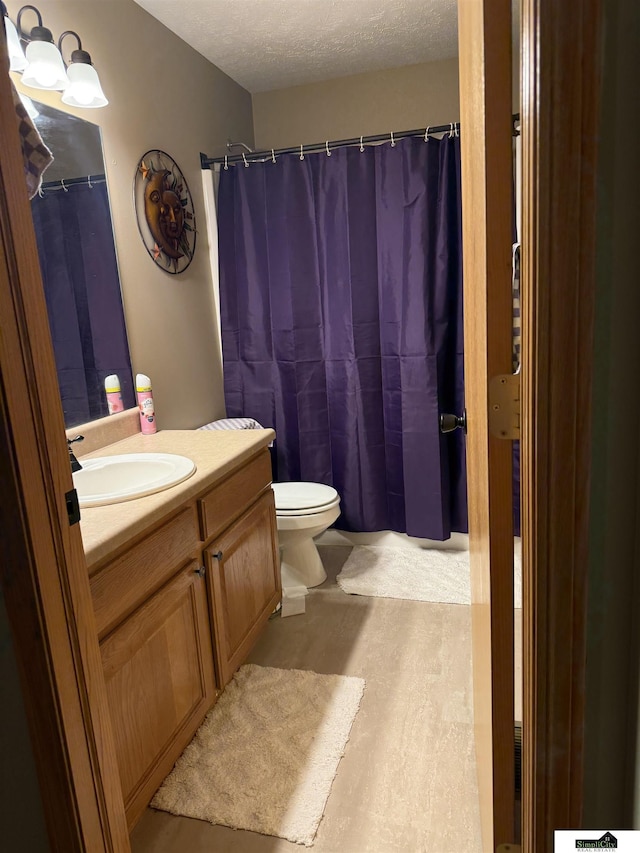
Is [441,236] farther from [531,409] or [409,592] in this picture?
[531,409]

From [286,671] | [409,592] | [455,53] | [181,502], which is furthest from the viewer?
[455,53]

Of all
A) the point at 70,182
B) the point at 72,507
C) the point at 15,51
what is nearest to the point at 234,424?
the point at 70,182

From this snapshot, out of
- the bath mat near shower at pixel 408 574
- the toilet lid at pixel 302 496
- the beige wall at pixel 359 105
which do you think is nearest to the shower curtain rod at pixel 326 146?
the beige wall at pixel 359 105

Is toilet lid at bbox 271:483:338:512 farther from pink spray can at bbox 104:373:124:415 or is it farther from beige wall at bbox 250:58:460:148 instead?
beige wall at bbox 250:58:460:148

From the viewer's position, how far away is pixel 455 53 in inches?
112

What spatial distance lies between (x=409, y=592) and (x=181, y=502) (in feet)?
4.56

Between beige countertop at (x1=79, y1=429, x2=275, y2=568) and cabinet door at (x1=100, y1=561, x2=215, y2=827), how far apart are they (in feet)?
0.70

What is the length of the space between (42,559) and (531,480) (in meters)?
0.72

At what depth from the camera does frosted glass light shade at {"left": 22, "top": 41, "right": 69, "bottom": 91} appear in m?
1.64

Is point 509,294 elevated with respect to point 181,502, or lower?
elevated

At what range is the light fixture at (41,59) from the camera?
165 centimetres

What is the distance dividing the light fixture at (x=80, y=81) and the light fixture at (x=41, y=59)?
67 millimetres

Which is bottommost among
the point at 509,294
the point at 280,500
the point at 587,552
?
the point at 280,500

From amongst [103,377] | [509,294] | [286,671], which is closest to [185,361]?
[103,377]
